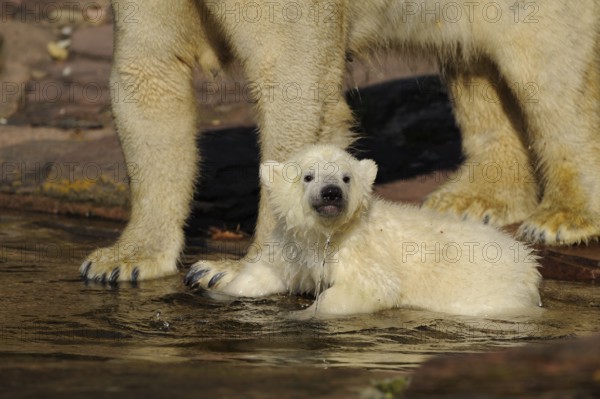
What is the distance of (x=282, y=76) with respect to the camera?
4.69 meters

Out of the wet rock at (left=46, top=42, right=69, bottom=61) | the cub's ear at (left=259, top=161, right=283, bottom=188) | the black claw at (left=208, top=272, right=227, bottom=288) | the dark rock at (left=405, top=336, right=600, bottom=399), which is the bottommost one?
the dark rock at (left=405, top=336, right=600, bottom=399)

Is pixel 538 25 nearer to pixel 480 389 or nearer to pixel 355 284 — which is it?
pixel 355 284

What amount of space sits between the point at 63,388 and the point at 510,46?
3556 millimetres

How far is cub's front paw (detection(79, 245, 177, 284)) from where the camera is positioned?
15.8 feet

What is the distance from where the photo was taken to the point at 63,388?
2578 millimetres

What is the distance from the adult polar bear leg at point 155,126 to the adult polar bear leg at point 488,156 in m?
1.52

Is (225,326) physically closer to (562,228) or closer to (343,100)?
(343,100)

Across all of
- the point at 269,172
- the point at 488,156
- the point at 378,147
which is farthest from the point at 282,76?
the point at 378,147

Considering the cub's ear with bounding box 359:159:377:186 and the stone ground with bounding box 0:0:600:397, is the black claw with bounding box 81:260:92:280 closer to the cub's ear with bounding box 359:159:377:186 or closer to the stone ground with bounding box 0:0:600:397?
the stone ground with bounding box 0:0:600:397

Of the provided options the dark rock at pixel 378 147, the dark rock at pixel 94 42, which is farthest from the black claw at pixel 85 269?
the dark rock at pixel 94 42

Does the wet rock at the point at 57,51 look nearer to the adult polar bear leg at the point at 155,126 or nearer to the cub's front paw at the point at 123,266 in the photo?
the adult polar bear leg at the point at 155,126

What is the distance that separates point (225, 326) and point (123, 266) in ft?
3.64

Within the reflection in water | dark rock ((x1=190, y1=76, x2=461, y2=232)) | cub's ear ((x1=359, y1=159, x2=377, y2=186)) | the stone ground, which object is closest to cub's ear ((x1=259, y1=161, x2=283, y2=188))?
cub's ear ((x1=359, y1=159, x2=377, y2=186))

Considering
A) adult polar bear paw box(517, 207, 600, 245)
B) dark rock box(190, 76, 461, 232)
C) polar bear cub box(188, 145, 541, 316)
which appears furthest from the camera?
dark rock box(190, 76, 461, 232)
